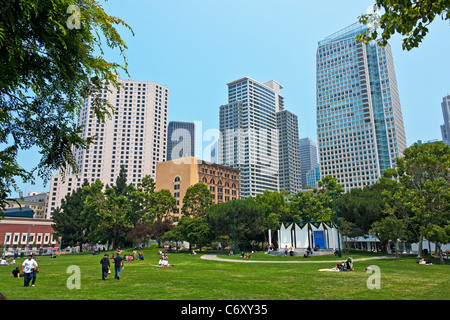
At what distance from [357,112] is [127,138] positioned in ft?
418

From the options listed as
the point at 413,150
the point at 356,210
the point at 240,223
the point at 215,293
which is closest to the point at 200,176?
the point at 240,223

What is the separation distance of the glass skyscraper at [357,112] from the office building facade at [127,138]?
94475 mm

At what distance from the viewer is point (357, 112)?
6821 inches

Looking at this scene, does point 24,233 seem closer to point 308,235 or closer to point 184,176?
point 184,176

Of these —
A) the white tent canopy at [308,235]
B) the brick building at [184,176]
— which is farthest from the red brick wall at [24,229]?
the white tent canopy at [308,235]

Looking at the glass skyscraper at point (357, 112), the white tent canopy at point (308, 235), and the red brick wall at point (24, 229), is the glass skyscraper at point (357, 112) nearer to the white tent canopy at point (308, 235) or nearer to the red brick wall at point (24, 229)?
the white tent canopy at point (308, 235)

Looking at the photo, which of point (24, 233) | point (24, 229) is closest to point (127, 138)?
point (24, 229)

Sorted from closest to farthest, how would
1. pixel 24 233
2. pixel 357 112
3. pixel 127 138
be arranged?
pixel 24 233, pixel 357 112, pixel 127 138

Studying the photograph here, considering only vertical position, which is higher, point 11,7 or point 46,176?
point 11,7

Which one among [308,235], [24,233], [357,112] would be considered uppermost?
[357,112]

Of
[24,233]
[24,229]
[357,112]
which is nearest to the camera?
[24,233]

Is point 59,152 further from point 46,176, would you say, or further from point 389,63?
point 389,63
